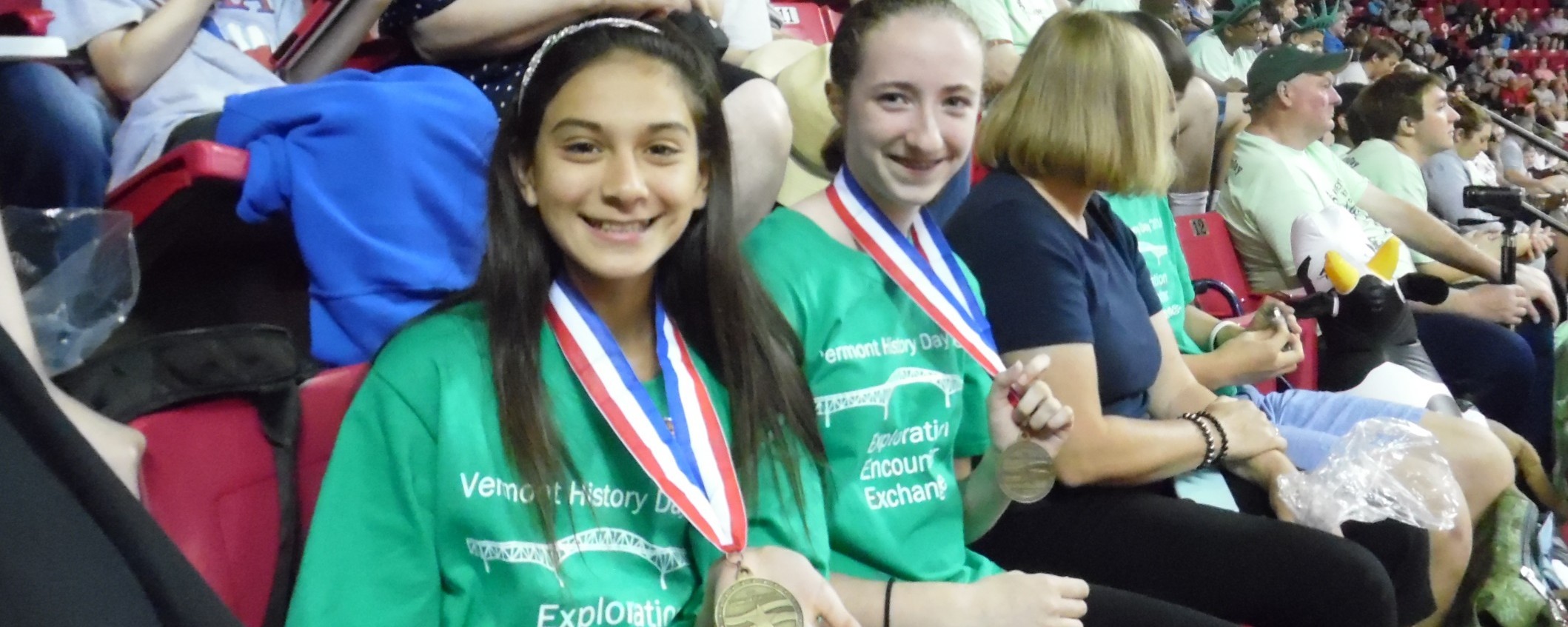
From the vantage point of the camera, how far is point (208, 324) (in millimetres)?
1410

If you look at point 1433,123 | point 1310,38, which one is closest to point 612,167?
point 1433,123

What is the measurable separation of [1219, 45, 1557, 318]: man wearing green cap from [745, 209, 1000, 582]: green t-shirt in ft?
6.32

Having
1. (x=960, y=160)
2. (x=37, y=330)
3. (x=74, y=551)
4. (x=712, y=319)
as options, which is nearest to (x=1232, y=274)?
(x=960, y=160)

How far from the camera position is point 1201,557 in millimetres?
1565

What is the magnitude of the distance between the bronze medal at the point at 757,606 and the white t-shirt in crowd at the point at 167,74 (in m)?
0.98

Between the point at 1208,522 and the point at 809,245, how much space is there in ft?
2.28

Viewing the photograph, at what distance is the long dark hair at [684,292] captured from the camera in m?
1.07

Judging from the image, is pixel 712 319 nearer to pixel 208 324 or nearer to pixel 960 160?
pixel 960 160

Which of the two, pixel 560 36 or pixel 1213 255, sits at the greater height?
pixel 560 36

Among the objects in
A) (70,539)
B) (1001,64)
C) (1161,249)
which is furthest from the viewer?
(1001,64)

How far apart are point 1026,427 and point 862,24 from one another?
1.81ft

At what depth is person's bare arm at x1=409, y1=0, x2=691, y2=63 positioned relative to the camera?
154 cm

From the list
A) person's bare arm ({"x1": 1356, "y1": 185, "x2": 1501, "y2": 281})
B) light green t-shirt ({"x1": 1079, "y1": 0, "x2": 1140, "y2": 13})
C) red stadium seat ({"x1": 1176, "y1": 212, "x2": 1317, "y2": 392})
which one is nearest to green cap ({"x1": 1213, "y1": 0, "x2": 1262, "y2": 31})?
light green t-shirt ({"x1": 1079, "y1": 0, "x2": 1140, "y2": 13})

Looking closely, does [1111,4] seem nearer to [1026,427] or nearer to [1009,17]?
[1009,17]
